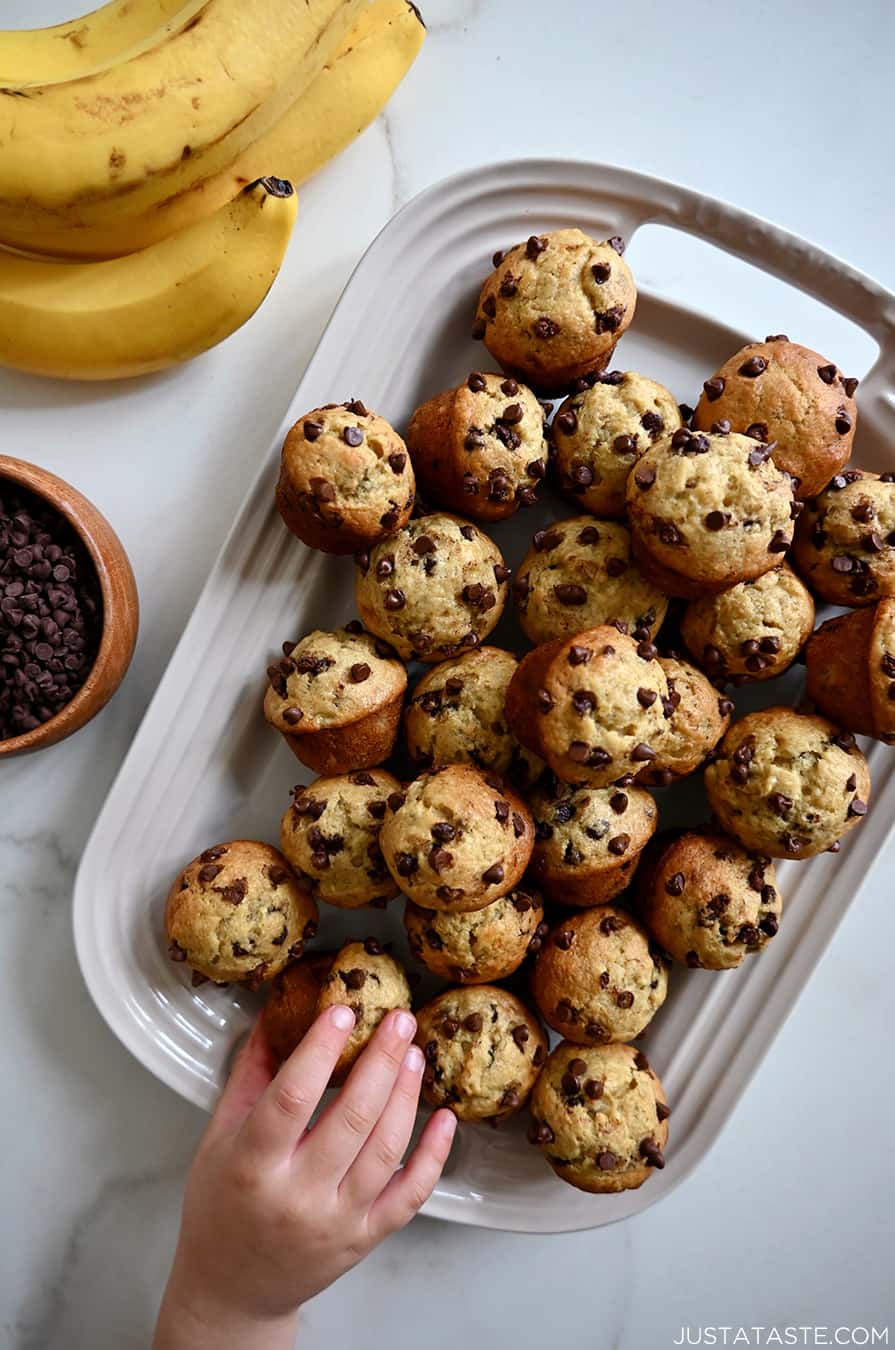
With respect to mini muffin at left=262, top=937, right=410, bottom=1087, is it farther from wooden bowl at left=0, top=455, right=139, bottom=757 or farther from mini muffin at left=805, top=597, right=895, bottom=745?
mini muffin at left=805, top=597, right=895, bottom=745

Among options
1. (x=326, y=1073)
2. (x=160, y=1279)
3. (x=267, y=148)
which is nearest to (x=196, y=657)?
(x=326, y=1073)

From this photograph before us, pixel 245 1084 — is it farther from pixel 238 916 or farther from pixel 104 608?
pixel 104 608

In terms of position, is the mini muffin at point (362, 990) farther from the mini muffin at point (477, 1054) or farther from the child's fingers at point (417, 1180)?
the child's fingers at point (417, 1180)

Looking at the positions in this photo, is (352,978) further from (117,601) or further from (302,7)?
(302,7)

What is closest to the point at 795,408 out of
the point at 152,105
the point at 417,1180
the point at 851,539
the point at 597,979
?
the point at 851,539

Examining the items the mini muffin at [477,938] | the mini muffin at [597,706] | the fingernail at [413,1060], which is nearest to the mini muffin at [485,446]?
the mini muffin at [597,706]
